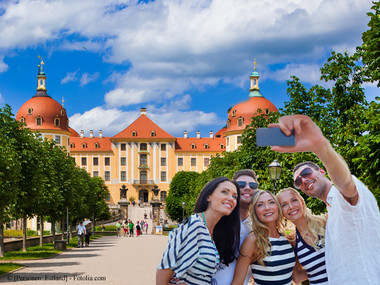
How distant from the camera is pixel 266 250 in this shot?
361cm

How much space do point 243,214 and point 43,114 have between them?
3184 inches

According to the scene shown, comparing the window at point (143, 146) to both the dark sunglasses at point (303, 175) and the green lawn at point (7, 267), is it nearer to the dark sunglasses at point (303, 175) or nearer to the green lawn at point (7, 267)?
the green lawn at point (7, 267)

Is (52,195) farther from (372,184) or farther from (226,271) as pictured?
(226,271)

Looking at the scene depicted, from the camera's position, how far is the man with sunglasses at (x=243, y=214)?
3603 mm

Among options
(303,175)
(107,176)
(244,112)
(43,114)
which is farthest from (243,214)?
(107,176)

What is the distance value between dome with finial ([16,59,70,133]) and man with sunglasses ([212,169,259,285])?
79.9 m

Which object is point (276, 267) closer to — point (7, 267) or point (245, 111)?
point (7, 267)

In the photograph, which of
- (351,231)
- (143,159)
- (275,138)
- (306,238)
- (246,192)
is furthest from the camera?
(143,159)

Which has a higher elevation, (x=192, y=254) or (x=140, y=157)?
(x=140, y=157)

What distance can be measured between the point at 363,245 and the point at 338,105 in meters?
17.6

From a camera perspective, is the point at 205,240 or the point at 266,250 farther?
the point at 266,250

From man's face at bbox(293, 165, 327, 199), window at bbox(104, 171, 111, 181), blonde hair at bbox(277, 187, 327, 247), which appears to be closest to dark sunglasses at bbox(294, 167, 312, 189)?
man's face at bbox(293, 165, 327, 199)

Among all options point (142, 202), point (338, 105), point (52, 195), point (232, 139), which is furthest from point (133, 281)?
point (142, 202)

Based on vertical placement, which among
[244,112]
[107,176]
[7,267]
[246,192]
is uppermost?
[244,112]
